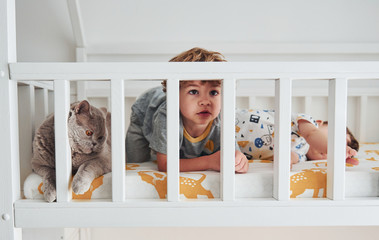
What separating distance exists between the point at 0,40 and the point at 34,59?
0.85m

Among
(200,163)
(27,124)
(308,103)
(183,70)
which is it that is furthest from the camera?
(308,103)

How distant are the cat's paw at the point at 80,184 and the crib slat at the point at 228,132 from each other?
1.05ft

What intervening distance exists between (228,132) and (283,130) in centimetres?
13

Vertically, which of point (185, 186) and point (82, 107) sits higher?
point (82, 107)

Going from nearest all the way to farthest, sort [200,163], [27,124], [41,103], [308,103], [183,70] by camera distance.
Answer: [183,70], [200,163], [27,124], [41,103], [308,103]

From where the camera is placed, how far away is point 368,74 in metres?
0.74

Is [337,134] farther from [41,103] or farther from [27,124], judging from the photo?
[41,103]

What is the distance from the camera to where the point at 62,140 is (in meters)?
0.73

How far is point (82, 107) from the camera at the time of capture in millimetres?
802

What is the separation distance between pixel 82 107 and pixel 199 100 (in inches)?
12.0

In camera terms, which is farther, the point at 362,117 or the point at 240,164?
the point at 362,117

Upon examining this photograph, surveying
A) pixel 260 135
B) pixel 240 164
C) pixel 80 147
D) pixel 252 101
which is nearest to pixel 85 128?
pixel 80 147

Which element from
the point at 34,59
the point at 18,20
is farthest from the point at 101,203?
the point at 18,20

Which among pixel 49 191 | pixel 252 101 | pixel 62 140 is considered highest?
pixel 252 101
